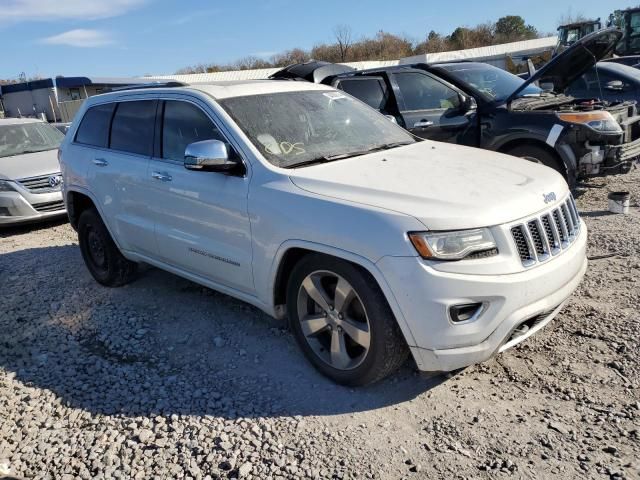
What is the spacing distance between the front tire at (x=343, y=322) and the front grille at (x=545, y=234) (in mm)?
782

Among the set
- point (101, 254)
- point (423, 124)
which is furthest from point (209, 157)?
point (423, 124)

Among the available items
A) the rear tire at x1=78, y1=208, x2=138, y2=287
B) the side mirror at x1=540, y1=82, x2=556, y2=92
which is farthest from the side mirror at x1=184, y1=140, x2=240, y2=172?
the side mirror at x1=540, y1=82, x2=556, y2=92

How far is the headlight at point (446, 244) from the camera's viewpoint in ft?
8.62

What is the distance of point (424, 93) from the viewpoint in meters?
7.27

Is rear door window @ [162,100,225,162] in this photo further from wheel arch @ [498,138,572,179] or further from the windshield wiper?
wheel arch @ [498,138,572,179]

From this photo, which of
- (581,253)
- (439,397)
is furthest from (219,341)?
(581,253)

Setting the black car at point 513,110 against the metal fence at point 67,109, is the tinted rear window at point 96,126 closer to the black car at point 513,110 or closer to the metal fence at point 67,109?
the black car at point 513,110

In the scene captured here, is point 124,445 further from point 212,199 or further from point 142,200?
point 142,200

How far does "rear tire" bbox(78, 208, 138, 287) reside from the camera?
5059 mm

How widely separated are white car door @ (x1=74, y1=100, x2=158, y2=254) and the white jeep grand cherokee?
19mm

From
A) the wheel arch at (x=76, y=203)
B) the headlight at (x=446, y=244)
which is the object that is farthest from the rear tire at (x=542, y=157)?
the wheel arch at (x=76, y=203)

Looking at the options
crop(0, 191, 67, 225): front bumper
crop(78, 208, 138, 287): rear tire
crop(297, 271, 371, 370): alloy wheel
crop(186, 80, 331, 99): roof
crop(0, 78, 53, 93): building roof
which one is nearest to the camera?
crop(297, 271, 371, 370): alloy wheel

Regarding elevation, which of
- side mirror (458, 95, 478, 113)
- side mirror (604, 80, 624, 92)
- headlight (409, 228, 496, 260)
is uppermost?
side mirror (458, 95, 478, 113)

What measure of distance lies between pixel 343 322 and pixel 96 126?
11.1 ft
